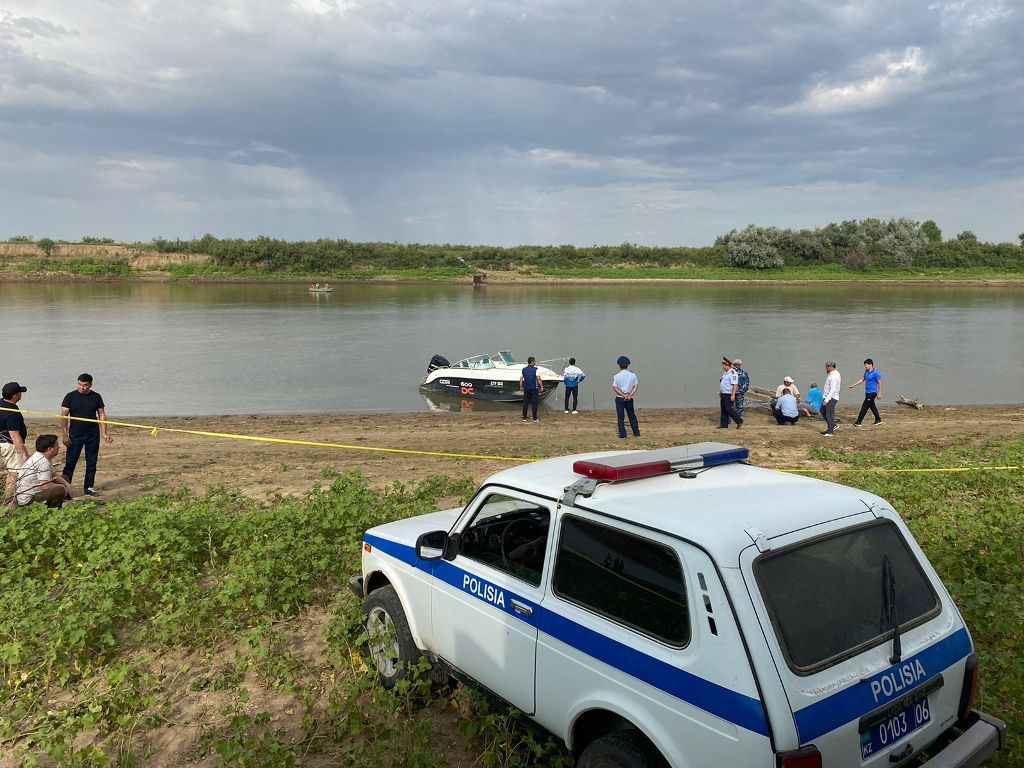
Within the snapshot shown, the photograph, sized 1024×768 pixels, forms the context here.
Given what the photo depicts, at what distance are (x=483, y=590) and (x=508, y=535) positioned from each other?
0.41 metres

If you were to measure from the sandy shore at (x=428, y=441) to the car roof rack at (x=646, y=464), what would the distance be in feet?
24.1

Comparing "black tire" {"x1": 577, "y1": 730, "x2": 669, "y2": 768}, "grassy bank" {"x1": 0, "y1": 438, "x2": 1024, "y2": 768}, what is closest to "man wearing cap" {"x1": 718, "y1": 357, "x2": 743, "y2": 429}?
"grassy bank" {"x1": 0, "y1": 438, "x2": 1024, "y2": 768}

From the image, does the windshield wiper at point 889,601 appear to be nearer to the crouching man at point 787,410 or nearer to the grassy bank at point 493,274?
the crouching man at point 787,410

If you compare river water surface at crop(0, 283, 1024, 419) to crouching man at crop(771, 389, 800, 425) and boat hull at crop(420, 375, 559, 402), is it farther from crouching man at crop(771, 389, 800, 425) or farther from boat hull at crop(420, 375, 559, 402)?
crouching man at crop(771, 389, 800, 425)

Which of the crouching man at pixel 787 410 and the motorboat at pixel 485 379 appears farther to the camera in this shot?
the motorboat at pixel 485 379

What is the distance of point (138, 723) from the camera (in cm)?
472

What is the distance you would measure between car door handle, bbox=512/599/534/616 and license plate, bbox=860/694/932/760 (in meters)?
1.66

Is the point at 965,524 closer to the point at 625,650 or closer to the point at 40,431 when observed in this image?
the point at 625,650

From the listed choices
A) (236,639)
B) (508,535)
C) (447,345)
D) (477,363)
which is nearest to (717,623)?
(508,535)

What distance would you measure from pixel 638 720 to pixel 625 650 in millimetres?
301

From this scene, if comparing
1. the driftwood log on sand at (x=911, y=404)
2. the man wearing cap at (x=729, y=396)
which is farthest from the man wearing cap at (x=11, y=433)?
the driftwood log on sand at (x=911, y=404)

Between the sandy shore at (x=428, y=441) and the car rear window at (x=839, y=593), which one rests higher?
the car rear window at (x=839, y=593)

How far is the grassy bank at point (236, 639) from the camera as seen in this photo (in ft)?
14.6

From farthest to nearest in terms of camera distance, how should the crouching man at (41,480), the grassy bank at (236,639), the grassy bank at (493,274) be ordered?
the grassy bank at (493,274)
the crouching man at (41,480)
the grassy bank at (236,639)
